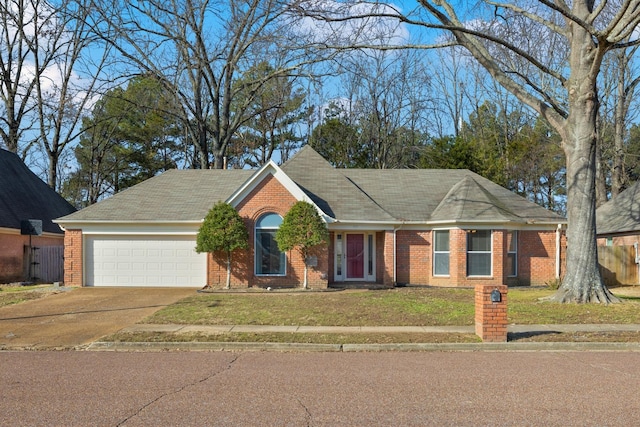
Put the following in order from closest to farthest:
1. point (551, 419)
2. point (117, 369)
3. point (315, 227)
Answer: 1. point (551, 419)
2. point (117, 369)
3. point (315, 227)

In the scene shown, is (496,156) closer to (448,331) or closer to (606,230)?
(606,230)

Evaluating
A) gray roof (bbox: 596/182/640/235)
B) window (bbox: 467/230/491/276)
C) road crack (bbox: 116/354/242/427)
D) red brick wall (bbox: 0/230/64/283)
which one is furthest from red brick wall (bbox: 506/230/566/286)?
red brick wall (bbox: 0/230/64/283)

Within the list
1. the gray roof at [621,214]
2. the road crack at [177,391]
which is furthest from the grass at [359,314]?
the gray roof at [621,214]

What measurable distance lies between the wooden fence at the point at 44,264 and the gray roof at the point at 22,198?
138cm

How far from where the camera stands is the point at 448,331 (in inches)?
480

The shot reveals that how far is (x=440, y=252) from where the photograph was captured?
76.3 feet

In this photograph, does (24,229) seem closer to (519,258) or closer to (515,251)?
(515,251)

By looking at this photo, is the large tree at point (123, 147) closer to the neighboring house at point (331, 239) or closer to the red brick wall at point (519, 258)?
the neighboring house at point (331, 239)

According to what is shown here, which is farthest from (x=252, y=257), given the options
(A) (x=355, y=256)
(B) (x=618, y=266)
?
(B) (x=618, y=266)

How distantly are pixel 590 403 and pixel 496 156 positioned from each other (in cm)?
4115

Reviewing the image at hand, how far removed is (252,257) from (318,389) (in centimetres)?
1425

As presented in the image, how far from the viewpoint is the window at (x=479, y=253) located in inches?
887

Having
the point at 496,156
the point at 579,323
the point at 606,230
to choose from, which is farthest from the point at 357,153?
the point at 579,323

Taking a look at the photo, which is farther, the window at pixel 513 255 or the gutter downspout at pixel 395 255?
the window at pixel 513 255
